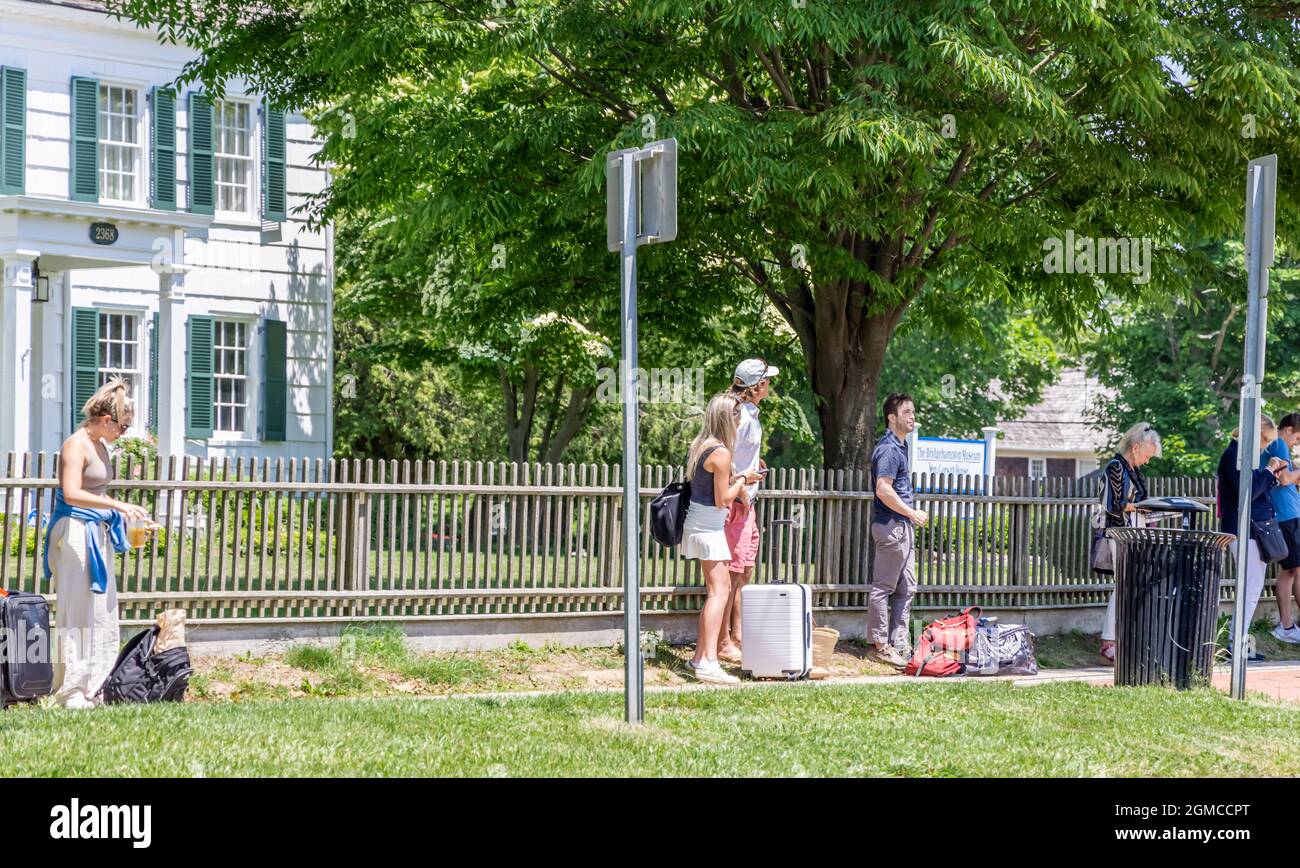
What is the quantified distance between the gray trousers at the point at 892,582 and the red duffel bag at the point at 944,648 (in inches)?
25.3

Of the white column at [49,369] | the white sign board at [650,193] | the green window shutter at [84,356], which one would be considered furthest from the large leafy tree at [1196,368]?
the white sign board at [650,193]

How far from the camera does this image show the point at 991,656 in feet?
39.7

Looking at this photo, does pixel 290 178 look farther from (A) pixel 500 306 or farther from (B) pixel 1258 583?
(B) pixel 1258 583

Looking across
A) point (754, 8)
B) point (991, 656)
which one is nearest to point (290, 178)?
point (754, 8)

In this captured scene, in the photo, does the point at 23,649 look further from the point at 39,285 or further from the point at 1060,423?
the point at 1060,423

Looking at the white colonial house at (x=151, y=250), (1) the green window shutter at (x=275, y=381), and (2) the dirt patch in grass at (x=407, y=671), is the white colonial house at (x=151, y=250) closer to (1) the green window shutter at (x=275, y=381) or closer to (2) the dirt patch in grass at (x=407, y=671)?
(1) the green window shutter at (x=275, y=381)

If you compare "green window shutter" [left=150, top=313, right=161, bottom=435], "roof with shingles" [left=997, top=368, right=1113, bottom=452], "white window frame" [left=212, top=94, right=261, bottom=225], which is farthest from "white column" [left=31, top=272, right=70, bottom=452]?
"roof with shingles" [left=997, top=368, right=1113, bottom=452]

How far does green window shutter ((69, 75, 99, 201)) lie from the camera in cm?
2073

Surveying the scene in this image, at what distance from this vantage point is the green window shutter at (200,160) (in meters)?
21.8

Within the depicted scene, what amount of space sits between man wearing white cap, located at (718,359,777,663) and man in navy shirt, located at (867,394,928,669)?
1103mm

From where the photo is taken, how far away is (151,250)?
19.8 meters

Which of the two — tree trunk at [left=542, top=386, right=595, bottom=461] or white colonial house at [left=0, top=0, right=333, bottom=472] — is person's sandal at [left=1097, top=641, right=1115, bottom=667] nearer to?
white colonial house at [left=0, top=0, right=333, bottom=472]

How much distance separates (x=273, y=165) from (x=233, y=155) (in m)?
0.58

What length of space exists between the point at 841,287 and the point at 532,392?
15448mm
